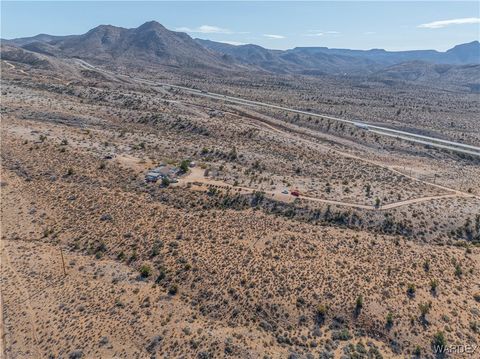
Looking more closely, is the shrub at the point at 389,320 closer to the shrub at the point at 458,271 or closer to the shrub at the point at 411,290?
the shrub at the point at 411,290

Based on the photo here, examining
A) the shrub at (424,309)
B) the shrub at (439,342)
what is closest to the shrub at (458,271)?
the shrub at (424,309)

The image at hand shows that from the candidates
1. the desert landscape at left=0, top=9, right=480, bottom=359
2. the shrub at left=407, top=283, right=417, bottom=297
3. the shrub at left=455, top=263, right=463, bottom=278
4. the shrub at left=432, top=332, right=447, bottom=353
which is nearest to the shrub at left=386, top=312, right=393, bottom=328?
the desert landscape at left=0, top=9, right=480, bottom=359

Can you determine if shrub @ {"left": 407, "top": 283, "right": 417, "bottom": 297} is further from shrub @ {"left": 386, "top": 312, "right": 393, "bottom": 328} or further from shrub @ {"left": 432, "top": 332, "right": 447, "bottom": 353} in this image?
shrub @ {"left": 432, "top": 332, "right": 447, "bottom": 353}

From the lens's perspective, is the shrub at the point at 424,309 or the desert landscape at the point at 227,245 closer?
the desert landscape at the point at 227,245

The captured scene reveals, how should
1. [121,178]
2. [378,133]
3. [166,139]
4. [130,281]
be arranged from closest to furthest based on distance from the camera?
1. [130,281]
2. [121,178]
3. [166,139]
4. [378,133]

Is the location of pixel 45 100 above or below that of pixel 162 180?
above

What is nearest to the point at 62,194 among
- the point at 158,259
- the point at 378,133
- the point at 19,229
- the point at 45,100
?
the point at 19,229

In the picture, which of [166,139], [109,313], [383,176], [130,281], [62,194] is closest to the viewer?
[109,313]

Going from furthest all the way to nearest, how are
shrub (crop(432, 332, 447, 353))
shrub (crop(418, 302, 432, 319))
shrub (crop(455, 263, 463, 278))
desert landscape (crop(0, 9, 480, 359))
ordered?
shrub (crop(455, 263, 463, 278)) → shrub (crop(418, 302, 432, 319)) → desert landscape (crop(0, 9, 480, 359)) → shrub (crop(432, 332, 447, 353))

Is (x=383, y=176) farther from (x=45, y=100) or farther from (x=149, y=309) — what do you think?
(x=45, y=100)
